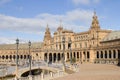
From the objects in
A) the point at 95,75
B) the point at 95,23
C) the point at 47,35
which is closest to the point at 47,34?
the point at 47,35

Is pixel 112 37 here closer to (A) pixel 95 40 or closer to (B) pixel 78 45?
(A) pixel 95 40

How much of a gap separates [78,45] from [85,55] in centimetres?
1278

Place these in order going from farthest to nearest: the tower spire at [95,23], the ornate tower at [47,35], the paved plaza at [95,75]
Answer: the ornate tower at [47,35] < the tower spire at [95,23] < the paved plaza at [95,75]

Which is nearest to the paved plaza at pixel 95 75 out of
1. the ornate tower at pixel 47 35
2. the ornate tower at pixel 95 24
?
the ornate tower at pixel 95 24

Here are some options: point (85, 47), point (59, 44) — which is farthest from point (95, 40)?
point (59, 44)

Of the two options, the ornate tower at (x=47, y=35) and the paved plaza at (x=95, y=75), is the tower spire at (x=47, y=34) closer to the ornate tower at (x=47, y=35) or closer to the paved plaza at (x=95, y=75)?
the ornate tower at (x=47, y=35)

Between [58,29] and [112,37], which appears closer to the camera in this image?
[112,37]

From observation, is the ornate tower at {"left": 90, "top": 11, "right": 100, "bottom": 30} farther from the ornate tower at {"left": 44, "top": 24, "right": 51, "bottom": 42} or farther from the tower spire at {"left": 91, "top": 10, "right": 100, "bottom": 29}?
the ornate tower at {"left": 44, "top": 24, "right": 51, "bottom": 42}

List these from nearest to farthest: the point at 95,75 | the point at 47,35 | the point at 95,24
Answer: the point at 95,75
the point at 95,24
the point at 47,35

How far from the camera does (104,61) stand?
115 m

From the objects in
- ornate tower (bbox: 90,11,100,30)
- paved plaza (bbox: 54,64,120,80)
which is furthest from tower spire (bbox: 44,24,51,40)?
paved plaza (bbox: 54,64,120,80)

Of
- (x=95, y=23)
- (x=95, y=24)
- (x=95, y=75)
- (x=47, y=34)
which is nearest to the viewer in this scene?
(x=95, y=75)

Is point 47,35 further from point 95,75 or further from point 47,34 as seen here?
point 95,75

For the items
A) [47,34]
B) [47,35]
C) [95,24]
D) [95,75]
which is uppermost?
[95,24]
